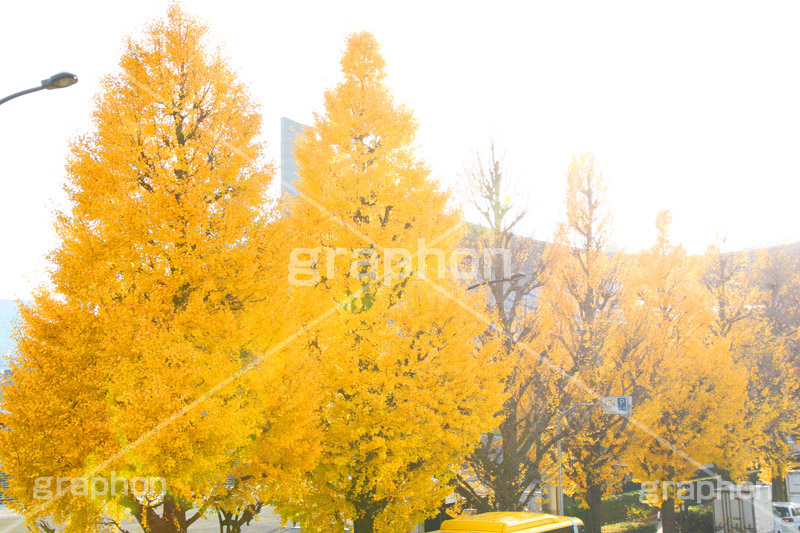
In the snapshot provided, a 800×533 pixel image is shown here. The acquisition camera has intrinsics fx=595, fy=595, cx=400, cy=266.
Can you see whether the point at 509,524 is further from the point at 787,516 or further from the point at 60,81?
the point at 787,516

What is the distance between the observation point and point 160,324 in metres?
9.17

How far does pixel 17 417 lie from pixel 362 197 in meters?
7.49

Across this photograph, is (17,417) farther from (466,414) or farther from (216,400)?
(466,414)

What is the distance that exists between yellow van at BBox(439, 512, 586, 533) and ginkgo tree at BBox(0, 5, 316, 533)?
307 centimetres

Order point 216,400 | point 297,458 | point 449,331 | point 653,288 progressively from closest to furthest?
point 216,400
point 297,458
point 449,331
point 653,288

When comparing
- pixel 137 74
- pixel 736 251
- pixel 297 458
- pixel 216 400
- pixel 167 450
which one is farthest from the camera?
pixel 736 251

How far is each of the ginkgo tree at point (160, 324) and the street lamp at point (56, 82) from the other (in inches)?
82.6

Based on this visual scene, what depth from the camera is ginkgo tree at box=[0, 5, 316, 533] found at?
843cm

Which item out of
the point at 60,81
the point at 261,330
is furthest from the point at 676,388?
the point at 60,81

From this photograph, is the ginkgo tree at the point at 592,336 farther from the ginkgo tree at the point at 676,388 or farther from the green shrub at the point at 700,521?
the green shrub at the point at 700,521

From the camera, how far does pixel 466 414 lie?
511 inches

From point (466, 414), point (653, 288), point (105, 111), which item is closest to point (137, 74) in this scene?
point (105, 111)

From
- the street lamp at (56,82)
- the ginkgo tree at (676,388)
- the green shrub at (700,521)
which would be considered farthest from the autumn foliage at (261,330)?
the green shrub at (700,521)

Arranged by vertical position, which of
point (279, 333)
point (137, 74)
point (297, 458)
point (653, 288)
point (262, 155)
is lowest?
point (297, 458)
